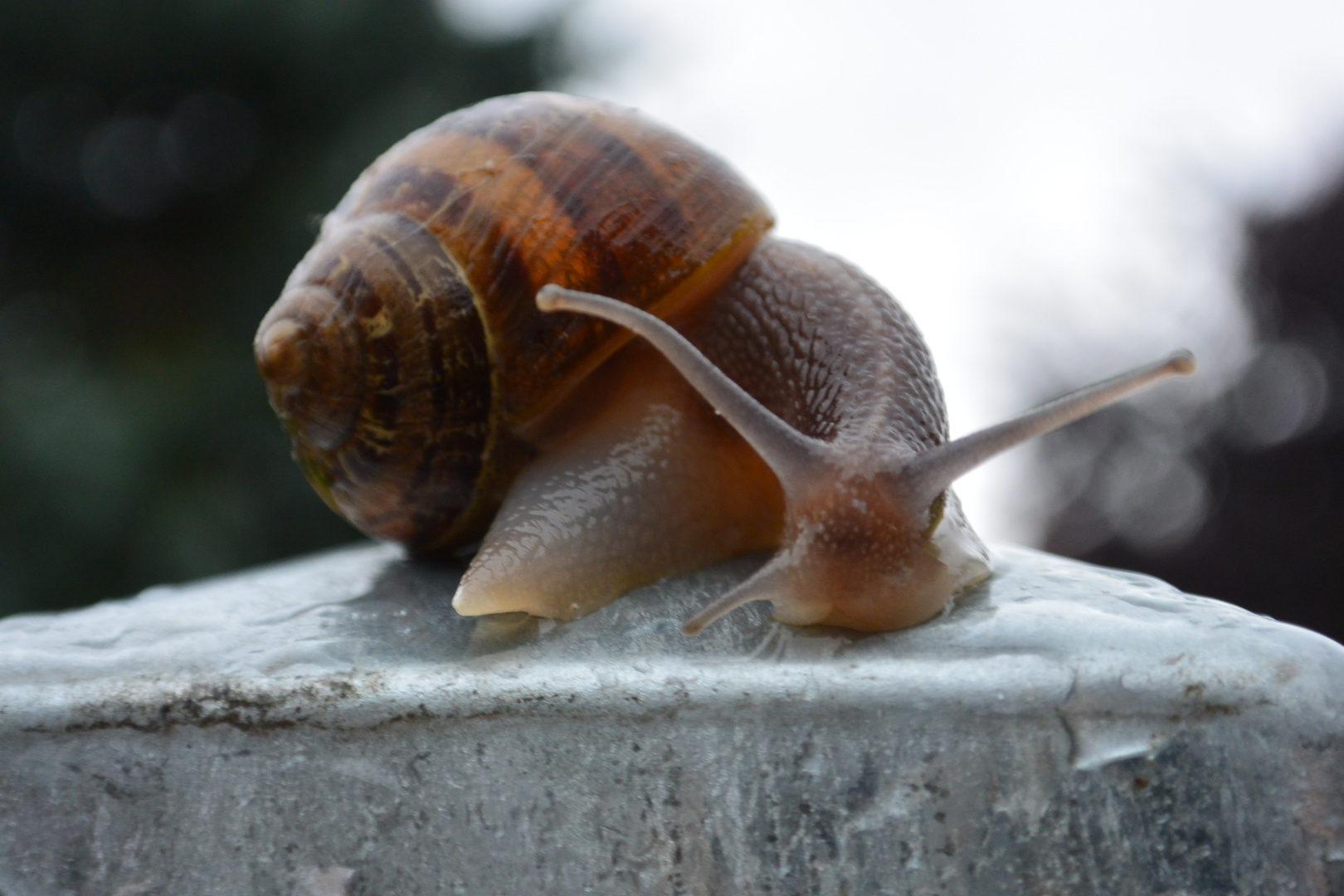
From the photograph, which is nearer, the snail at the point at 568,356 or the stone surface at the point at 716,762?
the stone surface at the point at 716,762

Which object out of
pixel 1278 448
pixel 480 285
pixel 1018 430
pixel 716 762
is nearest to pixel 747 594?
pixel 716 762

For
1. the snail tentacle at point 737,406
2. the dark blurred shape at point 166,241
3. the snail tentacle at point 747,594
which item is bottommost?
the dark blurred shape at point 166,241

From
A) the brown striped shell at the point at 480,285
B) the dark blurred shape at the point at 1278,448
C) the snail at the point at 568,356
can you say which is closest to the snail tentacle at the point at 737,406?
the snail at the point at 568,356

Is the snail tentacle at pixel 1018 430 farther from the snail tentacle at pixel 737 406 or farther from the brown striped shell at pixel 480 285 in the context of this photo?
the brown striped shell at pixel 480 285

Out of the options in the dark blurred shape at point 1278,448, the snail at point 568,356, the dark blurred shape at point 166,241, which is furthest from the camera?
the dark blurred shape at point 166,241

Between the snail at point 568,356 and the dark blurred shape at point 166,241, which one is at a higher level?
the snail at point 568,356

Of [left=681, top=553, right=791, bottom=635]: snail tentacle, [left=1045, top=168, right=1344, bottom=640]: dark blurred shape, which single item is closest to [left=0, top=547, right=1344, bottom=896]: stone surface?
[left=681, top=553, right=791, bottom=635]: snail tentacle

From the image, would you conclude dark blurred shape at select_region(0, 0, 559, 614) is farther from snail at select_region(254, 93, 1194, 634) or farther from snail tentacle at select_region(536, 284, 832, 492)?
snail tentacle at select_region(536, 284, 832, 492)

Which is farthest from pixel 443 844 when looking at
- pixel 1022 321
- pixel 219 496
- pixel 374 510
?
pixel 1022 321
